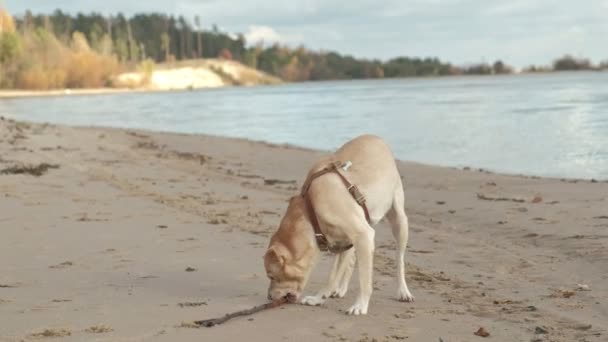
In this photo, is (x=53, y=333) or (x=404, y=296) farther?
(x=404, y=296)

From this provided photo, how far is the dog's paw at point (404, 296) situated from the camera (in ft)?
20.7

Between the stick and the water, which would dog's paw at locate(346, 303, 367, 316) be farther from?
the water

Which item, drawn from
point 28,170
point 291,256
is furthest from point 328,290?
point 28,170

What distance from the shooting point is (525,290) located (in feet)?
22.6

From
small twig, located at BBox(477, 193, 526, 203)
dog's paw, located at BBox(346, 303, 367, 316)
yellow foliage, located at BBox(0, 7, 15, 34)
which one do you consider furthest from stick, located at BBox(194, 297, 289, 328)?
yellow foliage, located at BBox(0, 7, 15, 34)

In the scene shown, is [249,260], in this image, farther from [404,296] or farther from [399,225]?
[404,296]

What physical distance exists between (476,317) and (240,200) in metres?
6.98

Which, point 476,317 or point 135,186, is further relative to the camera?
point 135,186

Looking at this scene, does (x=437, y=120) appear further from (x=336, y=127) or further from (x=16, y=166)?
(x=16, y=166)

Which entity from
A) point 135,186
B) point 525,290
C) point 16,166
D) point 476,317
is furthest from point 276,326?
point 16,166

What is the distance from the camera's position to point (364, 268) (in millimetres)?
5871

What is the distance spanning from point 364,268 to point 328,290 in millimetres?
505

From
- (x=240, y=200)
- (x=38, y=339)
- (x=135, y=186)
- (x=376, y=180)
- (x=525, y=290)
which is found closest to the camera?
(x=38, y=339)

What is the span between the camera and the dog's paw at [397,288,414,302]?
631 centimetres
